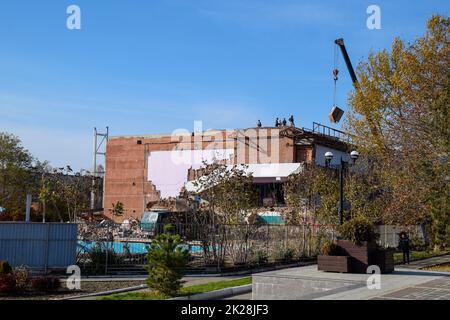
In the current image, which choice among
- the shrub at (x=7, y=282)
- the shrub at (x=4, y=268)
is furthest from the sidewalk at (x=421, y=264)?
the shrub at (x=4, y=268)

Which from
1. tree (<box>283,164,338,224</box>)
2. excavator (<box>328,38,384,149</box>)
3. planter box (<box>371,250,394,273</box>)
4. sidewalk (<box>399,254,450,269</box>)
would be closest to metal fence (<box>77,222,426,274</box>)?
tree (<box>283,164,338,224</box>)

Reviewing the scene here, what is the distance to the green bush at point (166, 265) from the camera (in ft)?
45.9

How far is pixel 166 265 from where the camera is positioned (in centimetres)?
1402

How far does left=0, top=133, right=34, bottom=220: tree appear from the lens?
46.4m

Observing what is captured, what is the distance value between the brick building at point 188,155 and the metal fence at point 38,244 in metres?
32.6

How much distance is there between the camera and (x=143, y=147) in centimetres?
6544

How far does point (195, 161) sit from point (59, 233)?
4038cm

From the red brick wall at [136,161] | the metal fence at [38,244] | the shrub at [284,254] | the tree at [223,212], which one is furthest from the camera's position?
the red brick wall at [136,161]

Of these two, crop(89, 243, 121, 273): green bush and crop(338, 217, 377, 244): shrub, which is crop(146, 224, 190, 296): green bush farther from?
crop(89, 243, 121, 273): green bush

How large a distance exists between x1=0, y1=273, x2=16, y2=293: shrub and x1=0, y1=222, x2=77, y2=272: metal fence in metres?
3.40

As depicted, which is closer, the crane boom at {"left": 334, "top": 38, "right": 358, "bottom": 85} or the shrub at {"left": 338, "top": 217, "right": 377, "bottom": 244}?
the shrub at {"left": 338, "top": 217, "right": 377, "bottom": 244}

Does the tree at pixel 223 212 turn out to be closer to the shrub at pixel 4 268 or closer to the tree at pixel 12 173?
the shrub at pixel 4 268

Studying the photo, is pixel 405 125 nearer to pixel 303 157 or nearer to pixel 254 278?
pixel 254 278
